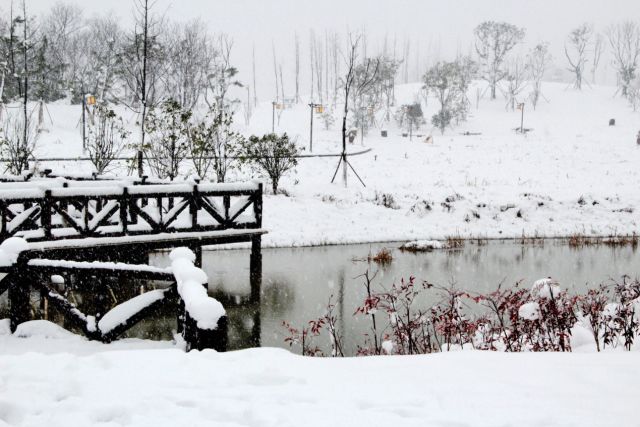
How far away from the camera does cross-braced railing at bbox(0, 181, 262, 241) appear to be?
35.8 feet

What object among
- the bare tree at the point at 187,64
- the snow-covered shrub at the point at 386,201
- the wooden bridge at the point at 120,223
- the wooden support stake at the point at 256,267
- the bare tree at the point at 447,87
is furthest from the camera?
the bare tree at the point at 447,87

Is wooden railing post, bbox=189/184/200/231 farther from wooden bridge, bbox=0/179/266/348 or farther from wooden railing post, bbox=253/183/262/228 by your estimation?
wooden railing post, bbox=253/183/262/228

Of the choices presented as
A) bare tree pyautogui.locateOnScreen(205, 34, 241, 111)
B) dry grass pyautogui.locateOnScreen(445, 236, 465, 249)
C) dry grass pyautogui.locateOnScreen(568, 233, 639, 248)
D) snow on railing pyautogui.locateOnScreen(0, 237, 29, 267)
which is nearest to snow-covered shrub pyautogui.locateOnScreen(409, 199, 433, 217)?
dry grass pyautogui.locateOnScreen(445, 236, 465, 249)

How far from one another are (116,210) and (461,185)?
22783mm

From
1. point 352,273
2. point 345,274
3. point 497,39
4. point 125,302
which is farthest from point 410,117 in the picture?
point 125,302

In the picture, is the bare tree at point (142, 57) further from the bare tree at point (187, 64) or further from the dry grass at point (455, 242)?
the dry grass at point (455, 242)

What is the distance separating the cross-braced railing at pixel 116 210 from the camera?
1092 cm

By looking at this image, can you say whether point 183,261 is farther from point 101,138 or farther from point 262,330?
point 101,138

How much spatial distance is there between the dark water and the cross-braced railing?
143cm

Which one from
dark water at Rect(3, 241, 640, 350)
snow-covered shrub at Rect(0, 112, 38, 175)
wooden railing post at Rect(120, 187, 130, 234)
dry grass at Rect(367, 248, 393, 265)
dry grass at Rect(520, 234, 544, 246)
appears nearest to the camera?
dark water at Rect(3, 241, 640, 350)

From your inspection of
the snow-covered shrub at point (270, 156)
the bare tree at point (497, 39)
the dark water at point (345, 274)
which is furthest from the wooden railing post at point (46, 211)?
the bare tree at point (497, 39)

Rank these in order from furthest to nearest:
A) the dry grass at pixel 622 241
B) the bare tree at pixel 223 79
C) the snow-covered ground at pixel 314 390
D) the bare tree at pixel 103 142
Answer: the bare tree at pixel 223 79 < the bare tree at pixel 103 142 < the dry grass at pixel 622 241 < the snow-covered ground at pixel 314 390

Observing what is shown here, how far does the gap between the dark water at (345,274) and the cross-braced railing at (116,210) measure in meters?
1.43

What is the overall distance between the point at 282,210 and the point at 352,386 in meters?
19.0
